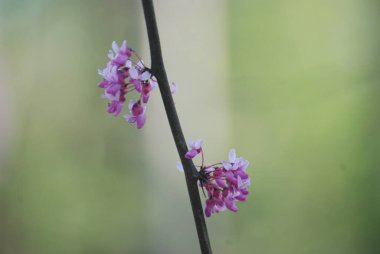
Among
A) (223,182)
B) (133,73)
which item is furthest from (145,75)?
(223,182)

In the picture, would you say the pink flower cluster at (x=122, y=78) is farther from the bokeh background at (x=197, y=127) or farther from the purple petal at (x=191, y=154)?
A: the bokeh background at (x=197, y=127)

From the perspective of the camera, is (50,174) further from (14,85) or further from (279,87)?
(279,87)

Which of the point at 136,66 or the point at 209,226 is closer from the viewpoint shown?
the point at 136,66

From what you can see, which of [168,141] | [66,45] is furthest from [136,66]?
[66,45]

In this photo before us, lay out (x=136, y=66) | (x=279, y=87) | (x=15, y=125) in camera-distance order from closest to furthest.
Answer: (x=136, y=66), (x=279, y=87), (x=15, y=125)

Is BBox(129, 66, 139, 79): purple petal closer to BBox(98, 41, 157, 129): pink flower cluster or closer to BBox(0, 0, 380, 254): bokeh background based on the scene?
BBox(98, 41, 157, 129): pink flower cluster

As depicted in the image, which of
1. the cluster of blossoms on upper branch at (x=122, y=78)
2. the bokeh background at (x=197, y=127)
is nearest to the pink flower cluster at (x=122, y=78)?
the cluster of blossoms on upper branch at (x=122, y=78)
